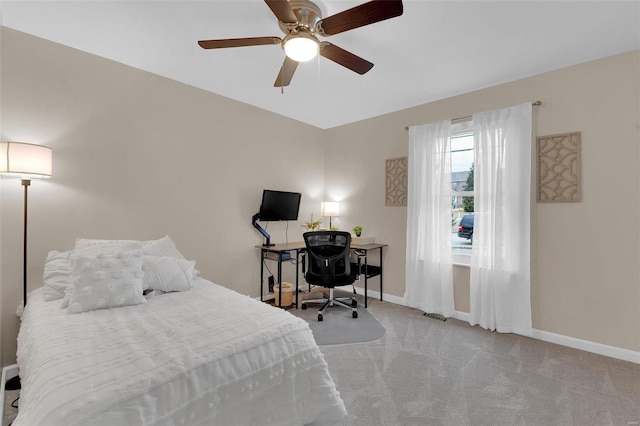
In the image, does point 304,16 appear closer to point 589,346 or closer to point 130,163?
point 130,163

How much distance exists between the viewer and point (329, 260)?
11.3ft

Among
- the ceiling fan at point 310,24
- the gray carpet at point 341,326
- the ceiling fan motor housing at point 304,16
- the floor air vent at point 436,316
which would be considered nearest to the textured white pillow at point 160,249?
the gray carpet at point 341,326

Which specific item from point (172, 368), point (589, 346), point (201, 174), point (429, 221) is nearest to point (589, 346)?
point (589, 346)

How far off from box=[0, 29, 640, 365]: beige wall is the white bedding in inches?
40.6

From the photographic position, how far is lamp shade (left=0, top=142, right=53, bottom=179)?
6.81 feet

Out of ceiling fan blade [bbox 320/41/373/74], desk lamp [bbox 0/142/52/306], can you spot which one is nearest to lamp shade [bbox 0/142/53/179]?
desk lamp [bbox 0/142/52/306]

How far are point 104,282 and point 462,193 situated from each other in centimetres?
366

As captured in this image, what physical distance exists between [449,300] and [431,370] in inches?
53.3

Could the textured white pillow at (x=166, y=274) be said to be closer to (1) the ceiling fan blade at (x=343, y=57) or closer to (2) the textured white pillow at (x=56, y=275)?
(2) the textured white pillow at (x=56, y=275)

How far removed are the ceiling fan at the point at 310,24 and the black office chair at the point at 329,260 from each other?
2046 mm

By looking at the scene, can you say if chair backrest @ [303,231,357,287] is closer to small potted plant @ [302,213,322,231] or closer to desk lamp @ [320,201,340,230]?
small potted plant @ [302,213,322,231]

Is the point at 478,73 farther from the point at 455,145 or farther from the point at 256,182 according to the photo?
the point at 256,182

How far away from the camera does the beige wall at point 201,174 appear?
8.02 ft

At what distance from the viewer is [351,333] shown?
307cm
